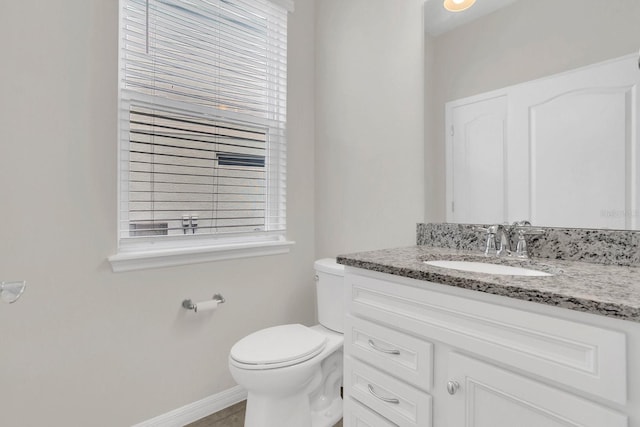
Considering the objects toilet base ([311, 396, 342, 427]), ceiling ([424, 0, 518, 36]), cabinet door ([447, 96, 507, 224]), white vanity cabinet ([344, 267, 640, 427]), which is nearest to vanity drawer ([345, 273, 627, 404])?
white vanity cabinet ([344, 267, 640, 427])

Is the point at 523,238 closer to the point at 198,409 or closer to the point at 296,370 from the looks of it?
the point at 296,370

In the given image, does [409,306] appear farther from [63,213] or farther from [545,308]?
[63,213]

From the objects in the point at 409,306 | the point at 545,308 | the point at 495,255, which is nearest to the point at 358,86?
the point at 495,255

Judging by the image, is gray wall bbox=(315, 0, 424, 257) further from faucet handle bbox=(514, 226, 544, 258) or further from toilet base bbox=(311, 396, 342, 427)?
toilet base bbox=(311, 396, 342, 427)

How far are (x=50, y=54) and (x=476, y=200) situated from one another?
1.85 meters

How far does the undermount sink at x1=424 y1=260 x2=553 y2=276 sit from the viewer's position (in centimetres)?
109

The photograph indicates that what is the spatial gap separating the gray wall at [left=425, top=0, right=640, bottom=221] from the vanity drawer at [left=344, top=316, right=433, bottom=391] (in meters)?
0.69

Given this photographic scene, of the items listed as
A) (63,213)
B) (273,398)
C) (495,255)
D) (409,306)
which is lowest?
(273,398)

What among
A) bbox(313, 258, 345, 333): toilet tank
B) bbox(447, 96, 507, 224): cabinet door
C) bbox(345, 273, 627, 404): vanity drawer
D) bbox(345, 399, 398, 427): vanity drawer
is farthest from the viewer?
bbox(313, 258, 345, 333): toilet tank

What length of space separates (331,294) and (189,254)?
0.78m

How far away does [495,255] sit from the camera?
1.30 meters

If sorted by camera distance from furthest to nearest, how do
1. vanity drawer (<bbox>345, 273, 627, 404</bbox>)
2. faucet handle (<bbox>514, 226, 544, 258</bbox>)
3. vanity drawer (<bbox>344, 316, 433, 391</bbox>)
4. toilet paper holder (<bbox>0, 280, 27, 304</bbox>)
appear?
1. faucet handle (<bbox>514, 226, 544, 258</bbox>)
2. vanity drawer (<bbox>344, 316, 433, 391</bbox>)
3. toilet paper holder (<bbox>0, 280, 27, 304</bbox>)
4. vanity drawer (<bbox>345, 273, 627, 404</bbox>)

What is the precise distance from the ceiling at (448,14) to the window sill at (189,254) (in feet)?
4.58

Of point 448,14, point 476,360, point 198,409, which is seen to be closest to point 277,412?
point 198,409
